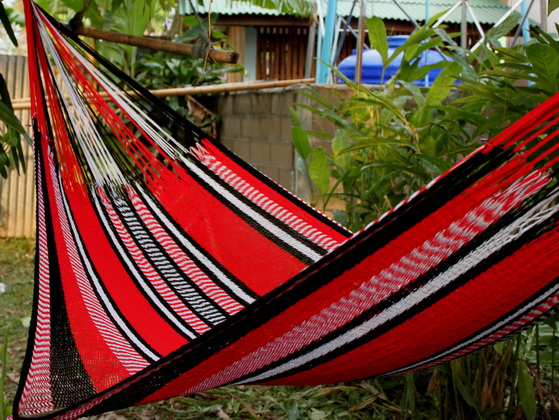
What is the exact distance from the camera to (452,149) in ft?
4.29

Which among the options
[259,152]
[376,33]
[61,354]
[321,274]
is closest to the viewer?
[321,274]

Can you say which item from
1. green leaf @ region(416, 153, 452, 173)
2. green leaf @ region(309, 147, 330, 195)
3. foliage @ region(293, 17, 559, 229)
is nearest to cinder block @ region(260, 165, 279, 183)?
foliage @ region(293, 17, 559, 229)

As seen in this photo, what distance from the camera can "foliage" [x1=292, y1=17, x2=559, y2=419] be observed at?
1221mm

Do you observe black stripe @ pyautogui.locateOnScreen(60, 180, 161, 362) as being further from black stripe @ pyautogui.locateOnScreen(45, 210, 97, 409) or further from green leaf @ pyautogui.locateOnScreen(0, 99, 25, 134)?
green leaf @ pyautogui.locateOnScreen(0, 99, 25, 134)

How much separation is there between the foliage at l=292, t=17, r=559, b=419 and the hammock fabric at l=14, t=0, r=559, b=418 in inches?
3.8

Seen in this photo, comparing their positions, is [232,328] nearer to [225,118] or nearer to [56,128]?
[56,128]

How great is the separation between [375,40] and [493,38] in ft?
0.86

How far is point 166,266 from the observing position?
1.57 m

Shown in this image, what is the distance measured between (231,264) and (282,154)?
1.29 m

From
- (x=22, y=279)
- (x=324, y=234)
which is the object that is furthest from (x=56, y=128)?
(x=22, y=279)

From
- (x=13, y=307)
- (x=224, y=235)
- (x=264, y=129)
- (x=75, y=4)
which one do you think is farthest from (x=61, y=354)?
(x=75, y=4)

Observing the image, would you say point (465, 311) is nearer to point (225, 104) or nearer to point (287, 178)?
point (287, 178)

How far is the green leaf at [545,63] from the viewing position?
1.09m

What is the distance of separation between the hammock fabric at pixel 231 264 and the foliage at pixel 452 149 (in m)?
0.10
